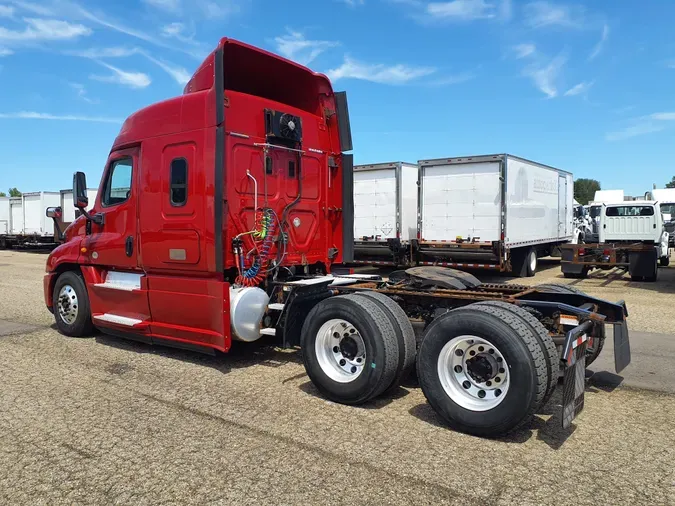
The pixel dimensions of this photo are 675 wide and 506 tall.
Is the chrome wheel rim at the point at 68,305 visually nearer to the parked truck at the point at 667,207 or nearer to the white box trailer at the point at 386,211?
the white box trailer at the point at 386,211

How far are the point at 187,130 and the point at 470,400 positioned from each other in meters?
4.19

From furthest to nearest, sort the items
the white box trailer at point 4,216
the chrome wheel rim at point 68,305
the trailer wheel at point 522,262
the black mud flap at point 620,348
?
the white box trailer at point 4,216
the trailer wheel at point 522,262
the chrome wheel rim at point 68,305
the black mud flap at point 620,348

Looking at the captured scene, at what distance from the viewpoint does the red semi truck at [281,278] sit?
417cm

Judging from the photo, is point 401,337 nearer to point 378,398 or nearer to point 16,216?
point 378,398

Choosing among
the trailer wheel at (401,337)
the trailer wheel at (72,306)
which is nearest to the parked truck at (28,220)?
the trailer wheel at (72,306)

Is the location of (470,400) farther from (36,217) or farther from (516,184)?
(36,217)

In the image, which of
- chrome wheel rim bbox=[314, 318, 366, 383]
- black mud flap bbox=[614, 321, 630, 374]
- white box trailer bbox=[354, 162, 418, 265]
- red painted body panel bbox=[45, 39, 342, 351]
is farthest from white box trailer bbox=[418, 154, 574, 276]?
chrome wheel rim bbox=[314, 318, 366, 383]

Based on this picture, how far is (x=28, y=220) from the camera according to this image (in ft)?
106

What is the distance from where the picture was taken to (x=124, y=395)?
5199 mm

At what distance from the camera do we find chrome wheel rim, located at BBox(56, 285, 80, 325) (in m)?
7.73

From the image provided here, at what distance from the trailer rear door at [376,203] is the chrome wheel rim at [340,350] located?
1080 cm

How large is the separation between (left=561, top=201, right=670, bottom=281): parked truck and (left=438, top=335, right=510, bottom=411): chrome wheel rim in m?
12.7

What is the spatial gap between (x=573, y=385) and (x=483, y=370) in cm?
63

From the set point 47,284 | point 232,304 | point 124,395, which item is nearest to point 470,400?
point 232,304
